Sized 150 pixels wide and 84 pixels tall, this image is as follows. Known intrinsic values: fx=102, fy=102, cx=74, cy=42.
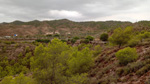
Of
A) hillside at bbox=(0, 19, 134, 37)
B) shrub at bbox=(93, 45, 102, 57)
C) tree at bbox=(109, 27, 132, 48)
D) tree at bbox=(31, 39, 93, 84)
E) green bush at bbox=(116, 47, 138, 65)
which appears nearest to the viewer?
tree at bbox=(31, 39, 93, 84)

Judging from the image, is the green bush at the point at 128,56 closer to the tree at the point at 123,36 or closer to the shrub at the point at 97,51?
the tree at the point at 123,36

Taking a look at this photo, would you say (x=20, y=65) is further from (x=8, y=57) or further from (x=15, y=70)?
(x=8, y=57)

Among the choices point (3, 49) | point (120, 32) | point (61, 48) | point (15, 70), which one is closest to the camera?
point (61, 48)

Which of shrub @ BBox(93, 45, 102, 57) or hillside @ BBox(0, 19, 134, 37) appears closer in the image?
shrub @ BBox(93, 45, 102, 57)

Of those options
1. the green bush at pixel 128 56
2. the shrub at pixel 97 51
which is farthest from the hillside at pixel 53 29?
the green bush at pixel 128 56

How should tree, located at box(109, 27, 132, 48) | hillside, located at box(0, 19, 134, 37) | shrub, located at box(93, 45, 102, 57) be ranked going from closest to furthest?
1. tree, located at box(109, 27, 132, 48)
2. shrub, located at box(93, 45, 102, 57)
3. hillside, located at box(0, 19, 134, 37)

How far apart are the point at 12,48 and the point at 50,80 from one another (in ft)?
146

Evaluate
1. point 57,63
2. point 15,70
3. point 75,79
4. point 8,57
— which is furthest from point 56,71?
point 8,57

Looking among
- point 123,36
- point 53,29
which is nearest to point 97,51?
point 123,36

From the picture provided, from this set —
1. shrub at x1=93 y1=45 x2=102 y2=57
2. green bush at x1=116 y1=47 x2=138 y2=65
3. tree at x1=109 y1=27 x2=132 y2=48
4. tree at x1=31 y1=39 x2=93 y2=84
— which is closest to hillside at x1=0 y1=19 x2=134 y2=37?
shrub at x1=93 y1=45 x2=102 y2=57

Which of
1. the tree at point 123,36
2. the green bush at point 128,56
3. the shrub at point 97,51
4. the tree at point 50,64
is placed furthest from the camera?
the shrub at point 97,51

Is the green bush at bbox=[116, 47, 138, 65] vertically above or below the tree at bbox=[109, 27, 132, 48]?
below

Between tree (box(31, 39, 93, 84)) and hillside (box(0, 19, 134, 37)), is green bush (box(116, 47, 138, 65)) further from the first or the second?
hillside (box(0, 19, 134, 37))

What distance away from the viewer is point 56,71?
39.2 feet
